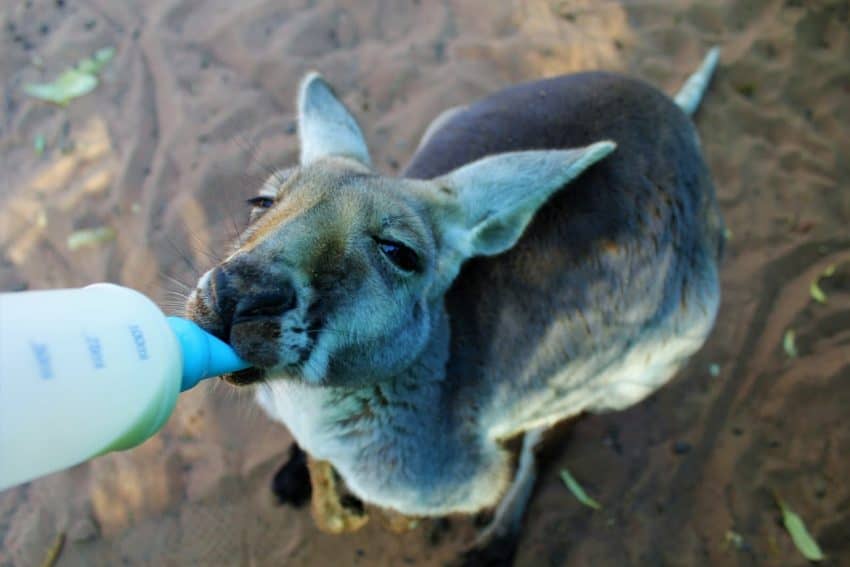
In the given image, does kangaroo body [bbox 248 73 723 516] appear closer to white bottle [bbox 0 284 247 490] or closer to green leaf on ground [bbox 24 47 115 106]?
white bottle [bbox 0 284 247 490]

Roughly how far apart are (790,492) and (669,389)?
0.91m

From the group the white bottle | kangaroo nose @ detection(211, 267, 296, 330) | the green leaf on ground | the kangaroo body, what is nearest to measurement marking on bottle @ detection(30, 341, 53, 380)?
the white bottle

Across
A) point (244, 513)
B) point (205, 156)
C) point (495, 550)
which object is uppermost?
point (205, 156)

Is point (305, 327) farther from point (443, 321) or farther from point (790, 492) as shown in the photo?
point (790, 492)

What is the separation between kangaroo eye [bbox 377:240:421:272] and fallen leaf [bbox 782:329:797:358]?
321cm

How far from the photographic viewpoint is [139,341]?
121 cm

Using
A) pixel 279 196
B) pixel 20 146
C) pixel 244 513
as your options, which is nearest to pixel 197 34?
pixel 20 146

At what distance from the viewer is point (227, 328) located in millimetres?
1617

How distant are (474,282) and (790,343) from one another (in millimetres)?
2696

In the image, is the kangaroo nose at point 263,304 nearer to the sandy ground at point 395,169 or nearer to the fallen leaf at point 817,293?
the sandy ground at point 395,169

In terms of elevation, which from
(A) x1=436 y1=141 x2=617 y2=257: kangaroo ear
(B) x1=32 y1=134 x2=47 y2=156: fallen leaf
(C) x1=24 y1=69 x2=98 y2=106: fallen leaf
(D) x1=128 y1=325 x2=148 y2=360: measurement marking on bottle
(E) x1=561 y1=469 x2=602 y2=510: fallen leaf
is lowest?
(E) x1=561 y1=469 x2=602 y2=510: fallen leaf

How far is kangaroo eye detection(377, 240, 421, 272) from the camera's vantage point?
2.05 m

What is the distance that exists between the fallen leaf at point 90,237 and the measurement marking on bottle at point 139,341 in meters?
3.19

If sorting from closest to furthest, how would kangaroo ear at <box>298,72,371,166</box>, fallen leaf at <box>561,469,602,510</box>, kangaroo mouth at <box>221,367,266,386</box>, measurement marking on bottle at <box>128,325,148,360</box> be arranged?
measurement marking on bottle at <box>128,325,148,360</box> < kangaroo mouth at <box>221,367,266,386</box> < kangaroo ear at <box>298,72,371,166</box> < fallen leaf at <box>561,469,602,510</box>
